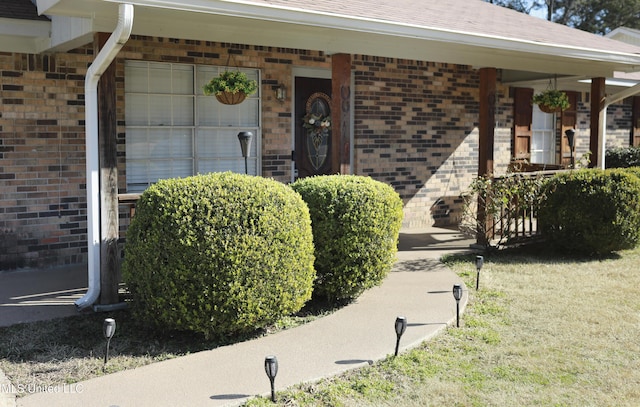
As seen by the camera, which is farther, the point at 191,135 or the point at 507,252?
Result: the point at 507,252

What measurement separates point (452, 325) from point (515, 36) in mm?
4315

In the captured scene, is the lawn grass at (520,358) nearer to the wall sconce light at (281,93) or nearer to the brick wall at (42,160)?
the wall sconce light at (281,93)

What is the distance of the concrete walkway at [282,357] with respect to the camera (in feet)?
12.8

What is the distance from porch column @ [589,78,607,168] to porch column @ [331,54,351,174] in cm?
492

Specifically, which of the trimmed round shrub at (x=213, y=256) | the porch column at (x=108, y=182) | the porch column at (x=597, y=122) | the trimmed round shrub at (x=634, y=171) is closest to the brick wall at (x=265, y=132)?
the porch column at (x=108, y=182)

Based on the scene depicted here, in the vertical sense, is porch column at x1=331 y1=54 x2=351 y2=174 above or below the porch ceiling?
below

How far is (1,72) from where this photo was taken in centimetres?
679

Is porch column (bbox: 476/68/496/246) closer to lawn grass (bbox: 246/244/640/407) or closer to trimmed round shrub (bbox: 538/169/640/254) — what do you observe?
trimmed round shrub (bbox: 538/169/640/254)

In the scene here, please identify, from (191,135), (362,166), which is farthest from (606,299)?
(191,135)

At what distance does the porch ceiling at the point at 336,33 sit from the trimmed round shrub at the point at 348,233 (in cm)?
160

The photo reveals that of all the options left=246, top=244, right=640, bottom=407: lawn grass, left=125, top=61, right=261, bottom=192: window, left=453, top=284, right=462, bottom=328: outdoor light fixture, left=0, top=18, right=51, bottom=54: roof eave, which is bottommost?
left=246, top=244, right=640, bottom=407: lawn grass

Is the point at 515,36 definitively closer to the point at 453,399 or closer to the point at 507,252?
the point at 507,252

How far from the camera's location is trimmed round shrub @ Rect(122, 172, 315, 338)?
469cm

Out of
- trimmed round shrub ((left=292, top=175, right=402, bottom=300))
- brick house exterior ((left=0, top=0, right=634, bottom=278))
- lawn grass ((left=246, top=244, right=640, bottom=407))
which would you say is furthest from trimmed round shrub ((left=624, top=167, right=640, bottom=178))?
trimmed round shrub ((left=292, top=175, right=402, bottom=300))
